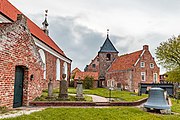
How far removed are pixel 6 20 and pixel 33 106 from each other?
7104mm

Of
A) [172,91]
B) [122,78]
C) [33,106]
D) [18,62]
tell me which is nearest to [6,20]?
[18,62]

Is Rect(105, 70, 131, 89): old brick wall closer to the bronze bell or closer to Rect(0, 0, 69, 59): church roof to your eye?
Rect(0, 0, 69, 59): church roof

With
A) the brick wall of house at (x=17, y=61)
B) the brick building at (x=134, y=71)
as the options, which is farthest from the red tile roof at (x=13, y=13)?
the brick building at (x=134, y=71)

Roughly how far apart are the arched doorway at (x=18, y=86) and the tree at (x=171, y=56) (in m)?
27.6

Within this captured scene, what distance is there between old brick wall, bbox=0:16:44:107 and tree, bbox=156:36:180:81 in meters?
25.8

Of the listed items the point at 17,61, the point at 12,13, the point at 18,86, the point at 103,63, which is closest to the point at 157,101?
the point at 18,86

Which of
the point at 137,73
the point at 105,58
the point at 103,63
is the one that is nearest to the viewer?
the point at 137,73

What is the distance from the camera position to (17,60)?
11.1 m

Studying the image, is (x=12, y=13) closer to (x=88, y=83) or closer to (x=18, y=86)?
(x=18, y=86)

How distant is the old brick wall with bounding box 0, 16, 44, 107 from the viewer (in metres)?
9.94

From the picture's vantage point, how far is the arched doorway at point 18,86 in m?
11.3

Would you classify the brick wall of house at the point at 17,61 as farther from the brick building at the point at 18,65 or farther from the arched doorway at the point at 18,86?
the arched doorway at the point at 18,86

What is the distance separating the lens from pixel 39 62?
45.2ft

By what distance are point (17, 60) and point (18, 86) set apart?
1.54m
